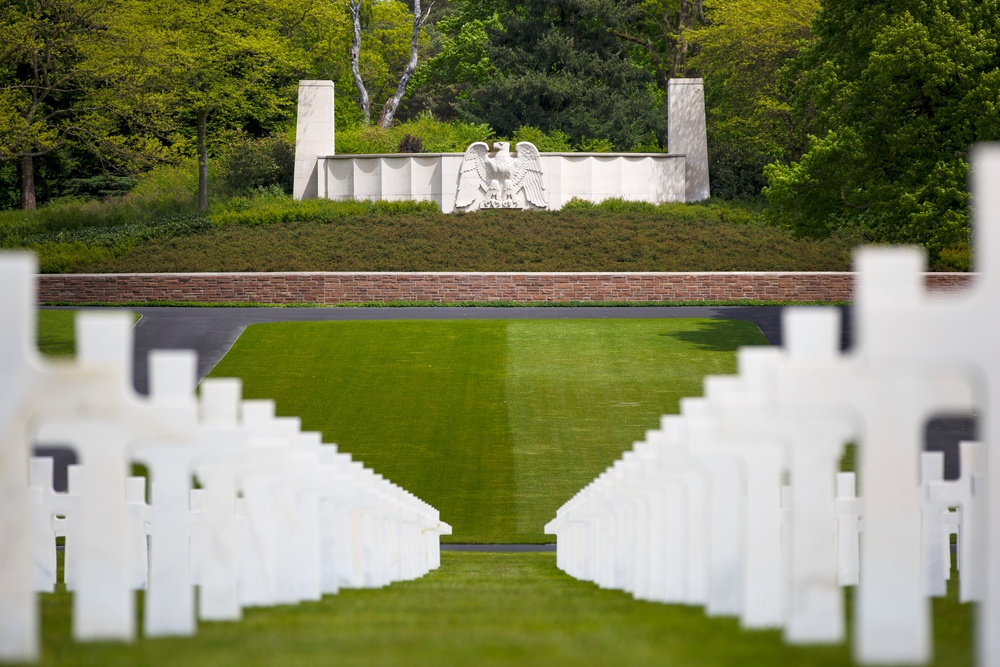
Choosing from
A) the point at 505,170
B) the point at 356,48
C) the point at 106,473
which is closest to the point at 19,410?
the point at 106,473

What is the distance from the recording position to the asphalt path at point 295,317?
30141mm

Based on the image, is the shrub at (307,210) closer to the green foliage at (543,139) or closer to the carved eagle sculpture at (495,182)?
the carved eagle sculpture at (495,182)

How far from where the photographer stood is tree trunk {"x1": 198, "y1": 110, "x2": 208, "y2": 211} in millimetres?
54156

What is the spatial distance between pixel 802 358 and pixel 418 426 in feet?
65.5

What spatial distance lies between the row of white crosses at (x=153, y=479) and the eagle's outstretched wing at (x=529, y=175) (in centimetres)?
4354

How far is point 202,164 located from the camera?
177 feet

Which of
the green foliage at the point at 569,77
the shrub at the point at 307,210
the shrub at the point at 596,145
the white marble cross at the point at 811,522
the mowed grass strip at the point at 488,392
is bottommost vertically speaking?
the mowed grass strip at the point at 488,392

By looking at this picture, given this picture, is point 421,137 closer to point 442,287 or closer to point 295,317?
point 442,287

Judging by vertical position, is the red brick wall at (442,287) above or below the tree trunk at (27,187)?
below

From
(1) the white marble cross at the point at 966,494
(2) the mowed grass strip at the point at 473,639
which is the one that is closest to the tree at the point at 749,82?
(1) the white marble cross at the point at 966,494

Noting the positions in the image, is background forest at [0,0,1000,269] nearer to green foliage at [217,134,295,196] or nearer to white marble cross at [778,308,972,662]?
green foliage at [217,134,295,196]

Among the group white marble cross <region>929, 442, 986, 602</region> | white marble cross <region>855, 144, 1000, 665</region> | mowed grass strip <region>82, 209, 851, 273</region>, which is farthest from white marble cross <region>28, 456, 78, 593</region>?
mowed grass strip <region>82, 209, 851, 273</region>

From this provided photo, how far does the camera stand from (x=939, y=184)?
3128 centimetres

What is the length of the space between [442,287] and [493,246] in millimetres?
5071
